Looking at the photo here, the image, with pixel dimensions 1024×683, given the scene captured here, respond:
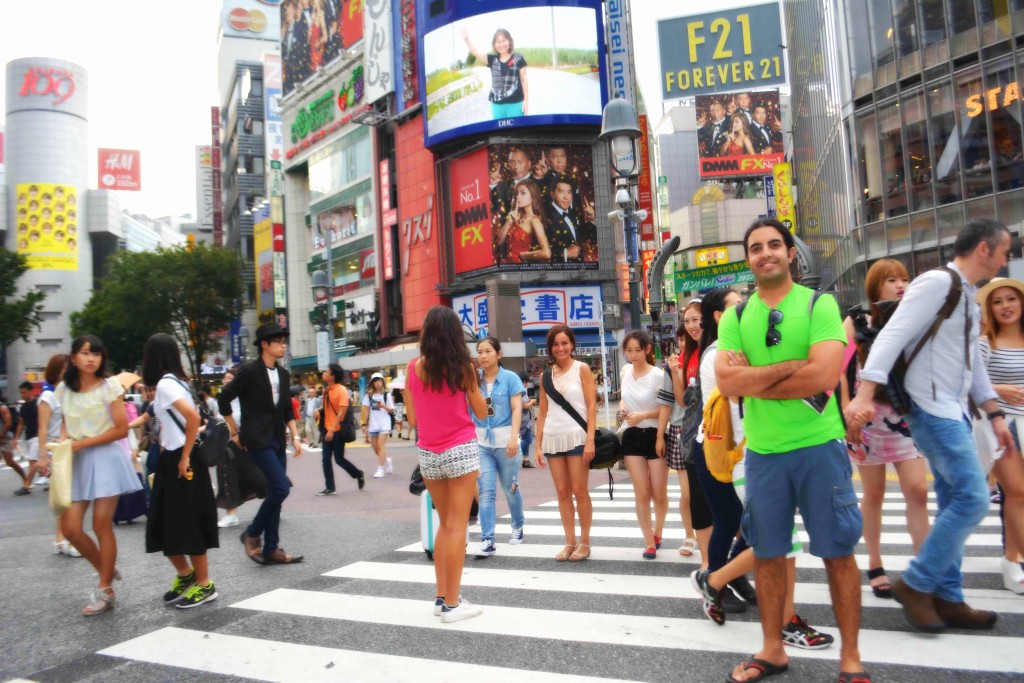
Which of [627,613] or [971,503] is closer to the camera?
[971,503]

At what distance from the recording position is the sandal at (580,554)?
6172 mm

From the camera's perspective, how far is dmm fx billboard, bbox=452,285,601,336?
120ft

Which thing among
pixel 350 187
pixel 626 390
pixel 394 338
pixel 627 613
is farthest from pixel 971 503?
pixel 350 187

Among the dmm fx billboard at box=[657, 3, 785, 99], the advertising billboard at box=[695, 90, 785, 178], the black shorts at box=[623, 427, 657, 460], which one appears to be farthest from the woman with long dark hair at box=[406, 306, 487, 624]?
the dmm fx billboard at box=[657, 3, 785, 99]

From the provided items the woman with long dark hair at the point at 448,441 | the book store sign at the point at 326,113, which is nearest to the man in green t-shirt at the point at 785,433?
the woman with long dark hair at the point at 448,441

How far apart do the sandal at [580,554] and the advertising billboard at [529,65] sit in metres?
32.0

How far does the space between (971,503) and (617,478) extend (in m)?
8.73

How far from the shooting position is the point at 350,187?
4844cm

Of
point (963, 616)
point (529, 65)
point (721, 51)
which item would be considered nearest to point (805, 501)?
point (963, 616)

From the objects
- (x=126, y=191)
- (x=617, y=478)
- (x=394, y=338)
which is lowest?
(x=617, y=478)

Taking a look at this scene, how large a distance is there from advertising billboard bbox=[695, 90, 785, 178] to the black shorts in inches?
1931

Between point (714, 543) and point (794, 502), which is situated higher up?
point (794, 502)

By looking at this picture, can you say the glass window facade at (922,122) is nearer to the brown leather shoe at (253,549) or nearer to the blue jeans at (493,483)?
the blue jeans at (493,483)

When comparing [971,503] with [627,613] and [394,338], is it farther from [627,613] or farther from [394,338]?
[394,338]
